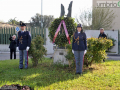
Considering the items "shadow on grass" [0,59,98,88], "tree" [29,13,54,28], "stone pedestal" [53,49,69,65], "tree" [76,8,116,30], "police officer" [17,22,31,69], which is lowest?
"shadow on grass" [0,59,98,88]

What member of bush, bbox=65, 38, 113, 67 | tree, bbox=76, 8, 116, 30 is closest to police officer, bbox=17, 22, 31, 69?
bush, bbox=65, 38, 113, 67

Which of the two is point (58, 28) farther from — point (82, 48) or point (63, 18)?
point (82, 48)

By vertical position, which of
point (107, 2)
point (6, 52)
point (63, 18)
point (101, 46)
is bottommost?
point (6, 52)

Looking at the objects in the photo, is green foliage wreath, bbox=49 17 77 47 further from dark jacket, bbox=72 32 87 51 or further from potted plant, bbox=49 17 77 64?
dark jacket, bbox=72 32 87 51

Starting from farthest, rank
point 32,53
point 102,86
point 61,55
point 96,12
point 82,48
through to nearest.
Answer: point 96,12 < point 61,55 < point 32,53 < point 82,48 < point 102,86

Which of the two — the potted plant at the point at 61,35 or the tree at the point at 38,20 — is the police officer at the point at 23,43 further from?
the tree at the point at 38,20

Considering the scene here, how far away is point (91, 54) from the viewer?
655 centimetres

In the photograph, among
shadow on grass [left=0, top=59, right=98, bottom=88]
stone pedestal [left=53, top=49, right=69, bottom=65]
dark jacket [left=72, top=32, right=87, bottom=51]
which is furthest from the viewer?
stone pedestal [left=53, top=49, right=69, bottom=65]

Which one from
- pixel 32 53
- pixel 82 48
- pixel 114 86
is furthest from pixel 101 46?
pixel 32 53

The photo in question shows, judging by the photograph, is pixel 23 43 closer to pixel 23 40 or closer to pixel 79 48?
pixel 23 40

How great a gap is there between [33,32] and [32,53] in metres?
10.1

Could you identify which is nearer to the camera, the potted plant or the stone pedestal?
the potted plant

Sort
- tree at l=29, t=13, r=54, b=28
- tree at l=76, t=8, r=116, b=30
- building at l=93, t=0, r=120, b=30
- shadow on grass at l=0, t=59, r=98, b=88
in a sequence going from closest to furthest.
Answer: shadow on grass at l=0, t=59, r=98, b=88 < tree at l=76, t=8, r=116, b=30 < building at l=93, t=0, r=120, b=30 < tree at l=29, t=13, r=54, b=28

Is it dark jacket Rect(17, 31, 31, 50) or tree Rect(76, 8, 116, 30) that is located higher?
tree Rect(76, 8, 116, 30)
